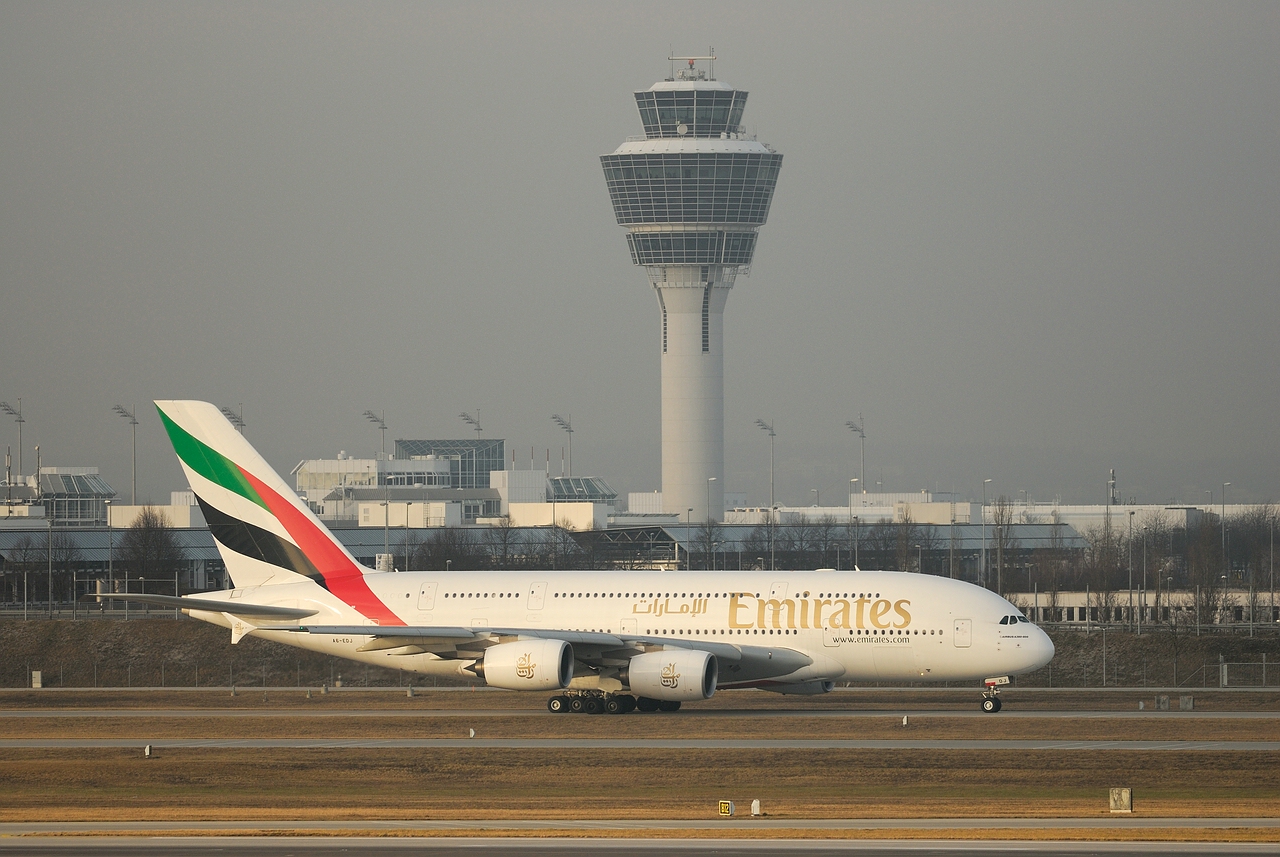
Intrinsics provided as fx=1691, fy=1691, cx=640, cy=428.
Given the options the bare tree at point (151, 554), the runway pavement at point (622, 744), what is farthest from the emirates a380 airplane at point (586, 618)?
the bare tree at point (151, 554)

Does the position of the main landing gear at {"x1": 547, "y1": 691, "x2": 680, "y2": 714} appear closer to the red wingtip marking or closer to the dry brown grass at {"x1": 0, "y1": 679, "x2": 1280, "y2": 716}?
the dry brown grass at {"x1": 0, "y1": 679, "x2": 1280, "y2": 716}

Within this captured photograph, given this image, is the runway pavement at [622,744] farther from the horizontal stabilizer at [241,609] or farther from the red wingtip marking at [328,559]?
the red wingtip marking at [328,559]

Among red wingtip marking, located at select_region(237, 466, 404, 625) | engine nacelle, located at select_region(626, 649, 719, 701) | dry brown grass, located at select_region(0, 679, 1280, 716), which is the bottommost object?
dry brown grass, located at select_region(0, 679, 1280, 716)

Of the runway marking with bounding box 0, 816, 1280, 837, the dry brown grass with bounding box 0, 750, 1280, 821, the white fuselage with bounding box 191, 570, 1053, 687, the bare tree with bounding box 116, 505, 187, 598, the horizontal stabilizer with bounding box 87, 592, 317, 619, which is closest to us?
the runway marking with bounding box 0, 816, 1280, 837

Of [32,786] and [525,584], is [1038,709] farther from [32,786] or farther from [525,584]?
[32,786]

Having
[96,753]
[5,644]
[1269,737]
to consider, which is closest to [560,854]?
[96,753]

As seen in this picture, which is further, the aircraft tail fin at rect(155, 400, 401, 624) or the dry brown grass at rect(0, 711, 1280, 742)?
the aircraft tail fin at rect(155, 400, 401, 624)

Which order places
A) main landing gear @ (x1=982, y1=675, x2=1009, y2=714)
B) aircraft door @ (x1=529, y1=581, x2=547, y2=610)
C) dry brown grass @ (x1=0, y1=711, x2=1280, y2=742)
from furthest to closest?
aircraft door @ (x1=529, y1=581, x2=547, y2=610)
main landing gear @ (x1=982, y1=675, x2=1009, y2=714)
dry brown grass @ (x1=0, y1=711, x2=1280, y2=742)

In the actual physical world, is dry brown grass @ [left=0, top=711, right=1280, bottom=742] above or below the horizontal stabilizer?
below

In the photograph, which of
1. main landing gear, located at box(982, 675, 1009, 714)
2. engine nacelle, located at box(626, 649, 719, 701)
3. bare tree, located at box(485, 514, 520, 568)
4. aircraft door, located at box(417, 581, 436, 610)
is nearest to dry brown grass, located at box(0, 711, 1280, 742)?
engine nacelle, located at box(626, 649, 719, 701)
